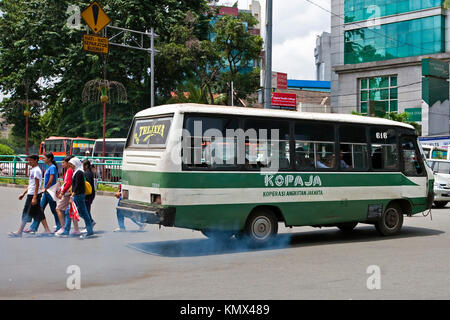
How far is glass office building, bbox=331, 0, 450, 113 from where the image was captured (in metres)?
47.5

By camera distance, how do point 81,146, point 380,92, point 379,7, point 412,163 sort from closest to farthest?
point 412,163 < point 81,146 < point 379,7 < point 380,92

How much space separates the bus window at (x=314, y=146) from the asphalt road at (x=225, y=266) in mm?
1585

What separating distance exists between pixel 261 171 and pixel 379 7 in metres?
45.2

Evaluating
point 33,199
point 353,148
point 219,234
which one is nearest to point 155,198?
point 219,234

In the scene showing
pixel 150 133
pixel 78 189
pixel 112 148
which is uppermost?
pixel 112 148

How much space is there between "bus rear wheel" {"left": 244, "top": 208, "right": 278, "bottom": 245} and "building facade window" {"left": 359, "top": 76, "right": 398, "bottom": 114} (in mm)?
41677

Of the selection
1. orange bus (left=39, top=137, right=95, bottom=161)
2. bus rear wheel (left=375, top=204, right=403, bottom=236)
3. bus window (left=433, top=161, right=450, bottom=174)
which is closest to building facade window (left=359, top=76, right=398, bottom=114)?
orange bus (left=39, top=137, right=95, bottom=161)

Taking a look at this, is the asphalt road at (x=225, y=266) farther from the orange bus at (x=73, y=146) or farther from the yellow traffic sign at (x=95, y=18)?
the orange bus at (x=73, y=146)

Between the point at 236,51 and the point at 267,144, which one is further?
the point at 236,51

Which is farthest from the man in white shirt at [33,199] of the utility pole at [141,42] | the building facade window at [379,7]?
the building facade window at [379,7]

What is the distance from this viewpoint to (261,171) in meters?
10.2

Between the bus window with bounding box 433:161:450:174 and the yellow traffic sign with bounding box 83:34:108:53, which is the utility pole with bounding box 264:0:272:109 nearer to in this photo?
the bus window with bounding box 433:161:450:174

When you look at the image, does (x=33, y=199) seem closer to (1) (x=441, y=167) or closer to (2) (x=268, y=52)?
(2) (x=268, y=52)

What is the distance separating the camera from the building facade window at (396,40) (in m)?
47.2
